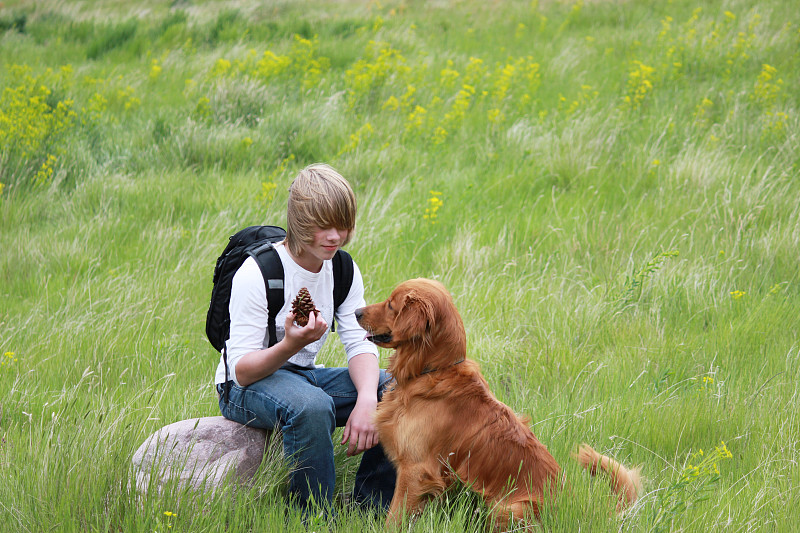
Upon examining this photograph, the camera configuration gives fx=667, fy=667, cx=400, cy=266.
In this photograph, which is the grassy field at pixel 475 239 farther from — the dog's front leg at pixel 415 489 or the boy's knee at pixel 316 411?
the boy's knee at pixel 316 411

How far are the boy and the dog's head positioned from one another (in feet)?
0.75

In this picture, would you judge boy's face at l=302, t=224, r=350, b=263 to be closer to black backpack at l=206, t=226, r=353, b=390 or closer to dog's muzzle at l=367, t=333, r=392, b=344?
black backpack at l=206, t=226, r=353, b=390

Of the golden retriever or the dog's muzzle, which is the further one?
the dog's muzzle

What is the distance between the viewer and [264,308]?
2629 mm

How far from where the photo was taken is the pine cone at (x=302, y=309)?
2439 mm

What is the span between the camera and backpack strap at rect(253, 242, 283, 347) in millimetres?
2619

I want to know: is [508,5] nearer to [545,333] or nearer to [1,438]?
[545,333]

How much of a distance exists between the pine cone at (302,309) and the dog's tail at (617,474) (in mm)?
1183

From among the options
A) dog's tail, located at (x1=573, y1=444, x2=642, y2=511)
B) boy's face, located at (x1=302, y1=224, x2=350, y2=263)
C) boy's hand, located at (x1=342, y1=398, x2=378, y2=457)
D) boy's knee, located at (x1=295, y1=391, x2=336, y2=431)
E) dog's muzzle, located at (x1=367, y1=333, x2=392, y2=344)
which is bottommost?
dog's tail, located at (x1=573, y1=444, x2=642, y2=511)

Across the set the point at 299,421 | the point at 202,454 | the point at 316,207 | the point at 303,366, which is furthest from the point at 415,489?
the point at 316,207

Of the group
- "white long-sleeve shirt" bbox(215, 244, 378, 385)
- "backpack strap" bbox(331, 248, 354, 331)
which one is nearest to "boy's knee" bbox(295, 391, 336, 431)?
"white long-sleeve shirt" bbox(215, 244, 378, 385)

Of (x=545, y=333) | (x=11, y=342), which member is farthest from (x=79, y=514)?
(x=545, y=333)

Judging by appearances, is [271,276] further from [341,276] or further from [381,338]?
[381,338]

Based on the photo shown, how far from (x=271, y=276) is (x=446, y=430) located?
2.95ft
